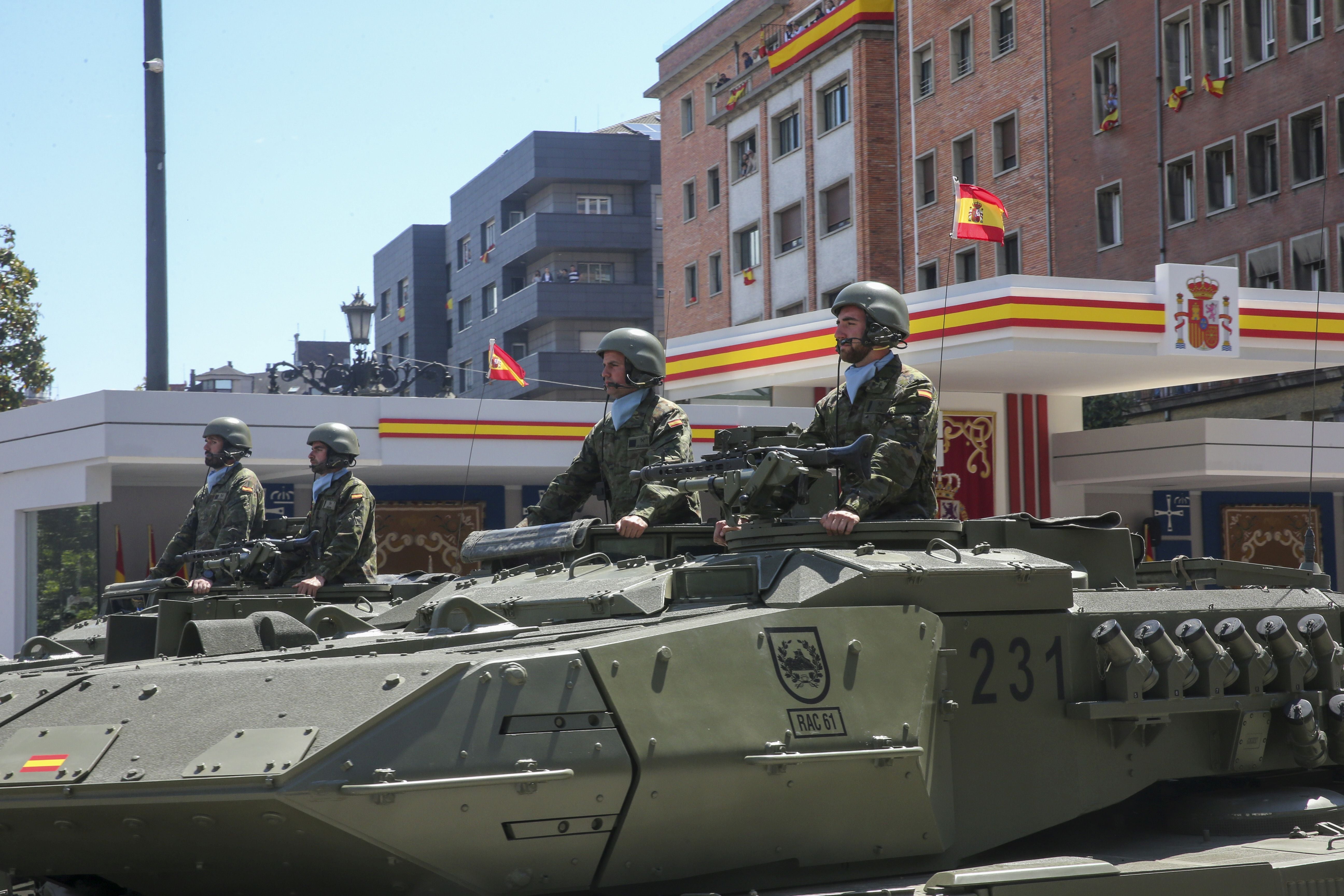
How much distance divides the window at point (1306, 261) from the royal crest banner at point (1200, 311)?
962 centimetres

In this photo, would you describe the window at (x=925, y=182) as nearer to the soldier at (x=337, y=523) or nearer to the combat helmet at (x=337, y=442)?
the combat helmet at (x=337, y=442)

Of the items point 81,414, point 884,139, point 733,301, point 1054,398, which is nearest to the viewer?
point 81,414

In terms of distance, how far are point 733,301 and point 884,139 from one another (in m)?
7.22

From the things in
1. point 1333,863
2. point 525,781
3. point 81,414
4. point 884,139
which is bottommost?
point 1333,863

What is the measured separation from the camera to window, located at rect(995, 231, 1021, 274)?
36281 mm

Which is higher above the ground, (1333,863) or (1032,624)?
(1032,624)

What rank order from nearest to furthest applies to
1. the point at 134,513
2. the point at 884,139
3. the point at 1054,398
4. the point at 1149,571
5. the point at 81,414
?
the point at 1149,571 → the point at 81,414 → the point at 134,513 → the point at 1054,398 → the point at 884,139

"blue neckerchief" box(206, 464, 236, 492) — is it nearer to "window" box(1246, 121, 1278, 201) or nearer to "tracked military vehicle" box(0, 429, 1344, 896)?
"tracked military vehicle" box(0, 429, 1344, 896)

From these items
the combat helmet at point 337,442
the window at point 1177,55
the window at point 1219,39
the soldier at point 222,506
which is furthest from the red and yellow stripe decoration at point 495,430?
the window at point 1177,55

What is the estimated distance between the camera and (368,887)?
5.43m

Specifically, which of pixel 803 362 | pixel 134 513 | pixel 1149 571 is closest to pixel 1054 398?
pixel 803 362

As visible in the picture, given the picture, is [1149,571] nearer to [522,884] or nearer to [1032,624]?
[1032,624]

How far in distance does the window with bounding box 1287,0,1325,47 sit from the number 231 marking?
27.0 metres

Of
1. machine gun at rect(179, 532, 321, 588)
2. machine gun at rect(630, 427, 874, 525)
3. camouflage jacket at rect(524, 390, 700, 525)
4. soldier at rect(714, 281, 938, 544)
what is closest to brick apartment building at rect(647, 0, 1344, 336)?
machine gun at rect(179, 532, 321, 588)
